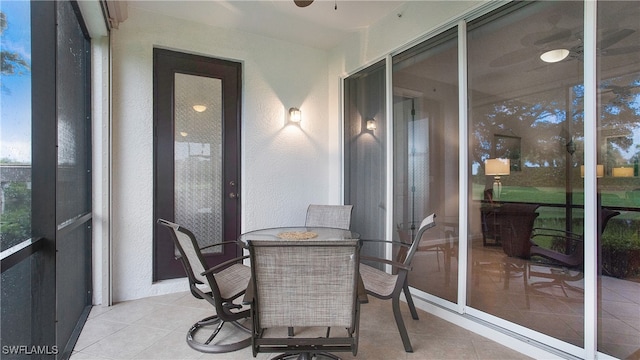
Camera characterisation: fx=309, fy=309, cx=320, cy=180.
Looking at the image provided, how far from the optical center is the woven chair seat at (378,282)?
2273mm

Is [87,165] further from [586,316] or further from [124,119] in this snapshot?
[586,316]

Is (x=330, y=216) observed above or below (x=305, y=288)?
above

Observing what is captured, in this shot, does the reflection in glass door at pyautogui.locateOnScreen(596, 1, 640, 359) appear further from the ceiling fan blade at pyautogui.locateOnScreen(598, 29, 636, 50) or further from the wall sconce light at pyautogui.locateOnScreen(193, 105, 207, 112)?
the wall sconce light at pyautogui.locateOnScreen(193, 105, 207, 112)

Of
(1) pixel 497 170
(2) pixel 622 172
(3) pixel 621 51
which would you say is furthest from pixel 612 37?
(1) pixel 497 170

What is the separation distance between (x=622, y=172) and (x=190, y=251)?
2.68 metres

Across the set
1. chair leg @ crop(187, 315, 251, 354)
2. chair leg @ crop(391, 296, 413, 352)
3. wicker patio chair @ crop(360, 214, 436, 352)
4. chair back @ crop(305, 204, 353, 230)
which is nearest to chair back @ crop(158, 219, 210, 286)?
chair leg @ crop(187, 315, 251, 354)

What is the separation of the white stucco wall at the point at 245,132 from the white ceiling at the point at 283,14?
138 mm

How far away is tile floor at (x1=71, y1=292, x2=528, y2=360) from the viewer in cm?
212

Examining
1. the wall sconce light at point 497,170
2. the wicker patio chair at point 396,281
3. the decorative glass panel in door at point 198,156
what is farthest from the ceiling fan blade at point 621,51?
the decorative glass panel in door at point 198,156

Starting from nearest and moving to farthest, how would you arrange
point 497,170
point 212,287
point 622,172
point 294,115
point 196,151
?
1. point 622,172
2. point 212,287
3. point 497,170
4. point 196,151
5. point 294,115

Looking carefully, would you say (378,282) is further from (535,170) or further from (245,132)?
(245,132)

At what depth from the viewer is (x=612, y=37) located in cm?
179

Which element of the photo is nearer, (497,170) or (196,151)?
(497,170)

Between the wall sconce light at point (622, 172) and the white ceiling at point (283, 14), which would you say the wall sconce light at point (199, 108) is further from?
the wall sconce light at point (622, 172)
